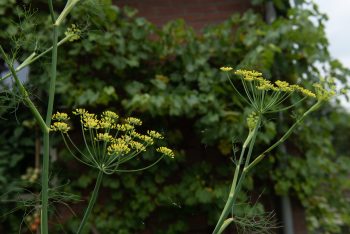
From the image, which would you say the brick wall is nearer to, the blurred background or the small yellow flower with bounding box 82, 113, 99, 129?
the blurred background

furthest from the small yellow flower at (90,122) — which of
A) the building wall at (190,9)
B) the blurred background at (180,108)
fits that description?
the building wall at (190,9)

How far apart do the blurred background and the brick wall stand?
89mm

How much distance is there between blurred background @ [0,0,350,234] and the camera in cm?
321

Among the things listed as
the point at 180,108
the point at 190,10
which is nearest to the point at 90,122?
the point at 180,108

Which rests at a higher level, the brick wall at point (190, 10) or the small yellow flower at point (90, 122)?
the brick wall at point (190, 10)

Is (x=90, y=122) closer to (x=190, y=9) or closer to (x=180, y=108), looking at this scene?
(x=180, y=108)

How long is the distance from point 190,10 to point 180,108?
0.89 m

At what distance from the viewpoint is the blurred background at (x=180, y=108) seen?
10.5 ft

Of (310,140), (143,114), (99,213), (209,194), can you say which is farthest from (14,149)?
(310,140)

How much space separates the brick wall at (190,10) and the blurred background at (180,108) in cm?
9

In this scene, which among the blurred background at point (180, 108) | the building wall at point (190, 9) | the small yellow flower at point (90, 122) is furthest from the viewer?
the building wall at point (190, 9)

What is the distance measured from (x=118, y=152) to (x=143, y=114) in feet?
7.11

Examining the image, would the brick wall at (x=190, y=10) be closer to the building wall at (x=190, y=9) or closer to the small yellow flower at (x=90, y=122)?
the building wall at (x=190, y=9)

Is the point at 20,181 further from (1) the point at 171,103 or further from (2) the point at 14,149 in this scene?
(1) the point at 171,103
